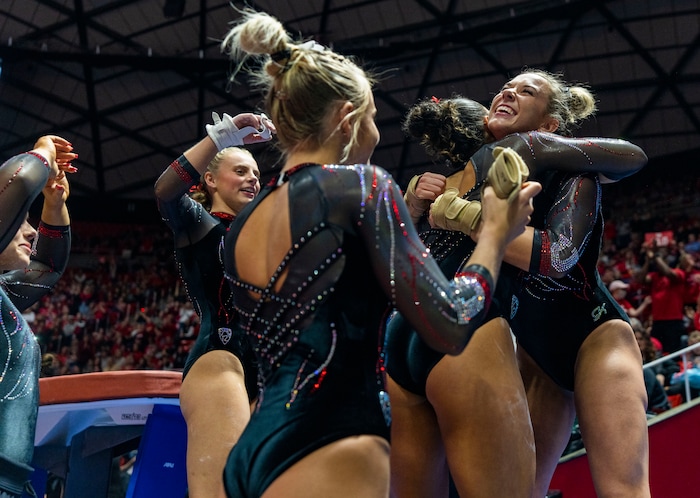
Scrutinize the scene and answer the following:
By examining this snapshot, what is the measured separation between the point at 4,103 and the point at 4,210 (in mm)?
13404

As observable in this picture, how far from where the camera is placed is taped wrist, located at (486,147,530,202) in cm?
151

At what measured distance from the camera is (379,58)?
12.1 m

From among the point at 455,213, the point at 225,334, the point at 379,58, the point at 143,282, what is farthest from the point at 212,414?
the point at 143,282

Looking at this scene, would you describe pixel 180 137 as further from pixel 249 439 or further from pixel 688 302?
pixel 249 439

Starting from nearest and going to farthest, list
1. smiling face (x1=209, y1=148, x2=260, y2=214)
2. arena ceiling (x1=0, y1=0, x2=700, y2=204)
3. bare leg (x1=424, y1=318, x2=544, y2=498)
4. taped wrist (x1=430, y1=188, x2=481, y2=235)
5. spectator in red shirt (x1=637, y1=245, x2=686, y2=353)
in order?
bare leg (x1=424, y1=318, x2=544, y2=498) → taped wrist (x1=430, y1=188, x2=481, y2=235) → smiling face (x1=209, y1=148, x2=260, y2=214) → spectator in red shirt (x1=637, y1=245, x2=686, y2=353) → arena ceiling (x1=0, y1=0, x2=700, y2=204)

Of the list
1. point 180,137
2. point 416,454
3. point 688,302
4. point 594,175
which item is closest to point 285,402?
point 416,454

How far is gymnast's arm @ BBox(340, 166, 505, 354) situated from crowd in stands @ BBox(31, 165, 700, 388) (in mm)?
8132

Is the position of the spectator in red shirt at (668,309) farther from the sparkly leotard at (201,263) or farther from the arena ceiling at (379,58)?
the arena ceiling at (379,58)

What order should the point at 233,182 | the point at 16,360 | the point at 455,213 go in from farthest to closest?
the point at 233,182 → the point at 16,360 → the point at 455,213

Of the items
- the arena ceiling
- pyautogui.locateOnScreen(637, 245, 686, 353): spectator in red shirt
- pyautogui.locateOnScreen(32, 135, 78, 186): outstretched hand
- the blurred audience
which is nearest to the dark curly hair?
pyautogui.locateOnScreen(32, 135, 78, 186): outstretched hand

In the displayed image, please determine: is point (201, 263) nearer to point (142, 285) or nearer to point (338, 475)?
point (338, 475)

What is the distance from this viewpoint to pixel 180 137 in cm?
1464

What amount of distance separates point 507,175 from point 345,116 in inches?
13.7

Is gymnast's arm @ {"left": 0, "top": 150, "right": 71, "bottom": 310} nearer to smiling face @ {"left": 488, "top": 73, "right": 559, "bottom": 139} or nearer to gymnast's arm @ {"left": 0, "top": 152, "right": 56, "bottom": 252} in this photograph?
gymnast's arm @ {"left": 0, "top": 152, "right": 56, "bottom": 252}
